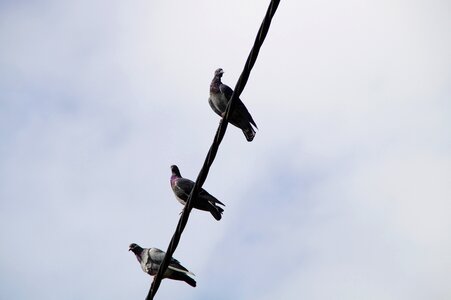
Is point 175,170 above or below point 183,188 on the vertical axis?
above

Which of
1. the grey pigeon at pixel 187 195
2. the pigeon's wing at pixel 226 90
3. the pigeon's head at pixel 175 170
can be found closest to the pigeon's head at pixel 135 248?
the grey pigeon at pixel 187 195

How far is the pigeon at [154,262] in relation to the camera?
7.50 metres

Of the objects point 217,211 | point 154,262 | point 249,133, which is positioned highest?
point 249,133

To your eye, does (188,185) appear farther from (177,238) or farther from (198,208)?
(177,238)

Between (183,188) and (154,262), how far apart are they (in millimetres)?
1149

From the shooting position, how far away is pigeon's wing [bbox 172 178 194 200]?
927 centimetres

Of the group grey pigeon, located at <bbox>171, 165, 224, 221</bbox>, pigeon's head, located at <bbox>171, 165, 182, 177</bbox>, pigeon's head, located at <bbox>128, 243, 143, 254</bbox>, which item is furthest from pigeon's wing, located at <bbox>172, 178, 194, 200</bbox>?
pigeon's head, located at <bbox>128, 243, 143, 254</bbox>

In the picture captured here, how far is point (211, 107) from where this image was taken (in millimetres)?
9531

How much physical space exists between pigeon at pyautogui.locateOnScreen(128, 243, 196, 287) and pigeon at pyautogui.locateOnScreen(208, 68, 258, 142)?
187 cm

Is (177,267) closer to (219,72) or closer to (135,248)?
(135,248)

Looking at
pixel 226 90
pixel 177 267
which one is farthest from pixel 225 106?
pixel 177 267

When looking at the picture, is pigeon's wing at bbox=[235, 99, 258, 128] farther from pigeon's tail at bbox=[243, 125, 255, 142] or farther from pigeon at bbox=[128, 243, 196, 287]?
pigeon at bbox=[128, 243, 196, 287]

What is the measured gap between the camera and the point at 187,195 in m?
9.22

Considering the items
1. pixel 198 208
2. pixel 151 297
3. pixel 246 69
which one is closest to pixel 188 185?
pixel 198 208
